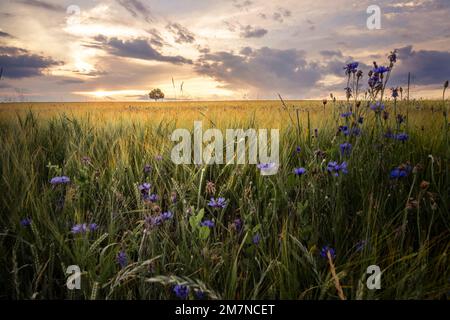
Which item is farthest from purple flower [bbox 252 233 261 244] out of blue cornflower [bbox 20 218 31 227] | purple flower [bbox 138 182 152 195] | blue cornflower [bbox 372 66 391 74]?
blue cornflower [bbox 372 66 391 74]

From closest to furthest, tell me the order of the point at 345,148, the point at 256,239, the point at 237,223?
the point at 256,239, the point at 237,223, the point at 345,148

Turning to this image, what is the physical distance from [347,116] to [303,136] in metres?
0.45

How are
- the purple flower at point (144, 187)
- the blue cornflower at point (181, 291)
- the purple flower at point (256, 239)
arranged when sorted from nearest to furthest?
the blue cornflower at point (181, 291)
the purple flower at point (256, 239)
the purple flower at point (144, 187)

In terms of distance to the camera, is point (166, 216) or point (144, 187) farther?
point (144, 187)

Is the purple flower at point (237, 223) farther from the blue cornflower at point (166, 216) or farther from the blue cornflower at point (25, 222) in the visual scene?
the blue cornflower at point (25, 222)

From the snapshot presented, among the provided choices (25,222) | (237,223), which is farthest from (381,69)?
(25,222)

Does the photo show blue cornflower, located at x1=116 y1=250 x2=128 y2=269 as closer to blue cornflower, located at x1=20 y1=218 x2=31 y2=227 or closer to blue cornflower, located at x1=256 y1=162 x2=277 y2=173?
blue cornflower, located at x1=20 y1=218 x2=31 y2=227

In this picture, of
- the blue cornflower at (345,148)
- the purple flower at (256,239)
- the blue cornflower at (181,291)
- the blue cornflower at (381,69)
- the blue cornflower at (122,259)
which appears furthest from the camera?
the blue cornflower at (381,69)

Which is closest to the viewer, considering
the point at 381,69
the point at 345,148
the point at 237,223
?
the point at 237,223

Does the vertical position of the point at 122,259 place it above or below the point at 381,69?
below

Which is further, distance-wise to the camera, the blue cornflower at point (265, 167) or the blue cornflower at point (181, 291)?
the blue cornflower at point (265, 167)

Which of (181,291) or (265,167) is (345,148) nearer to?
(265,167)

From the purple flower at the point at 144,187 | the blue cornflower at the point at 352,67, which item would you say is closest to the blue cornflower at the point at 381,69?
the blue cornflower at the point at 352,67
